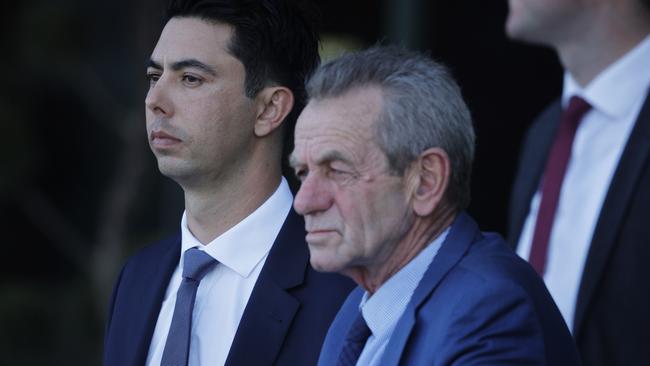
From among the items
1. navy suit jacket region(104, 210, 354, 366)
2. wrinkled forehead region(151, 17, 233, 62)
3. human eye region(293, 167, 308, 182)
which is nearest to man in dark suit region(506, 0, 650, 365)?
navy suit jacket region(104, 210, 354, 366)

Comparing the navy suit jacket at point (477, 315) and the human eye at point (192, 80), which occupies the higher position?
the human eye at point (192, 80)

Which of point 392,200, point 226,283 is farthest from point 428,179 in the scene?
point 226,283

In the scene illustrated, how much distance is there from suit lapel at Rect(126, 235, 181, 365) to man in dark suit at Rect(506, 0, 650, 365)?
1.21 meters

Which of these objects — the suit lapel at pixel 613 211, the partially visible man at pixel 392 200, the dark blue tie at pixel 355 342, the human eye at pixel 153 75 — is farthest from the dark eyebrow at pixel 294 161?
the suit lapel at pixel 613 211

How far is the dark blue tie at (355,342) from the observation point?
2464mm

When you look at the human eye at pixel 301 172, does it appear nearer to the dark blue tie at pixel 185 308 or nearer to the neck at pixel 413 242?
the neck at pixel 413 242

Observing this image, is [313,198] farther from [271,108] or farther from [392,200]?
[271,108]

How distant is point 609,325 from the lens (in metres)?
3.36

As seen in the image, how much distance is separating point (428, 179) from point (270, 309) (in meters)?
0.54

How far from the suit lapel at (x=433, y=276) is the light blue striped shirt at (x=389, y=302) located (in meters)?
0.03

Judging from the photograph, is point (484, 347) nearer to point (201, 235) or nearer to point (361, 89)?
point (361, 89)

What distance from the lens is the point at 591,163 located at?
3691 mm

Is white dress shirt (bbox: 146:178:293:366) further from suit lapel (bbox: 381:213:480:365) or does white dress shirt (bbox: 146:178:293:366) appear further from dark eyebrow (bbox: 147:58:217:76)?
suit lapel (bbox: 381:213:480:365)

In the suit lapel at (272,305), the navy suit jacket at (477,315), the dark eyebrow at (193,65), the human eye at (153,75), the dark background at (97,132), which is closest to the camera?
the navy suit jacket at (477,315)
